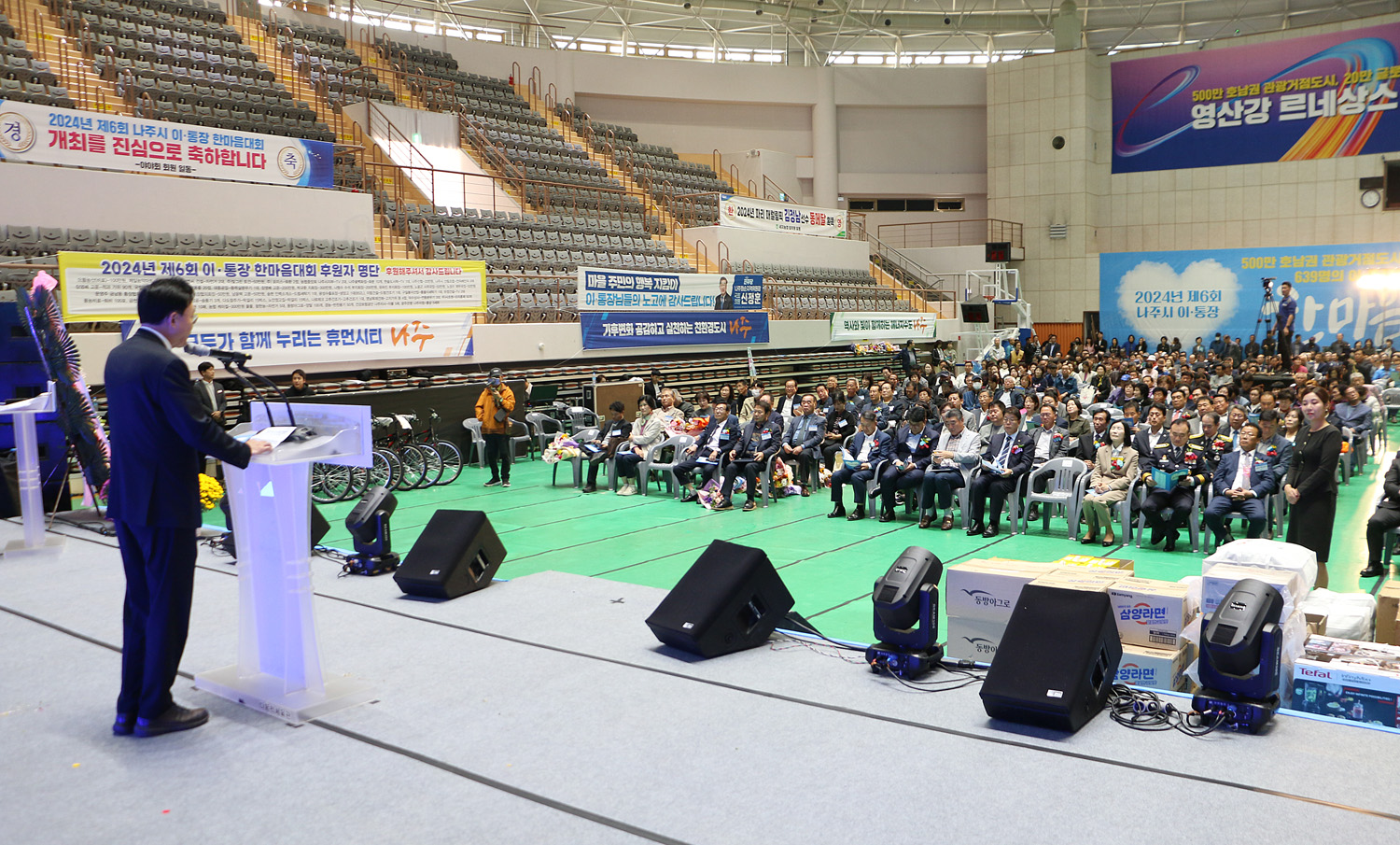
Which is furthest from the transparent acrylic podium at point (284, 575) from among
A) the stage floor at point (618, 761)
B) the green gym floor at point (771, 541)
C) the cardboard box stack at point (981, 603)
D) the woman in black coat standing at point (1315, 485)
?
the woman in black coat standing at point (1315, 485)

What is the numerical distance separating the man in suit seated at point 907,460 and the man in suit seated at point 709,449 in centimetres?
197

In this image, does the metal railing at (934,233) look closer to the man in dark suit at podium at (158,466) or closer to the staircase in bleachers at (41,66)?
the staircase in bleachers at (41,66)

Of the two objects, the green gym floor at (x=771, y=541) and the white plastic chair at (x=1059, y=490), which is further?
the white plastic chair at (x=1059, y=490)

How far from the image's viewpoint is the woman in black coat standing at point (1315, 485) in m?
6.00

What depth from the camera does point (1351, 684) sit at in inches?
146

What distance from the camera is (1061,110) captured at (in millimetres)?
26719

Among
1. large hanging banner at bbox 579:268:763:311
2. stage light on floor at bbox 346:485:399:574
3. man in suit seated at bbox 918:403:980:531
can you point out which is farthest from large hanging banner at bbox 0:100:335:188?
man in suit seated at bbox 918:403:980:531

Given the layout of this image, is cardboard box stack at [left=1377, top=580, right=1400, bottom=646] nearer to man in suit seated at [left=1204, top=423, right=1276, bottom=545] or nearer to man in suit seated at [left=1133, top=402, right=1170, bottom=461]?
man in suit seated at [left=1204, top=423, right=1276, bottom=545]

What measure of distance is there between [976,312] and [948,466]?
1730cm

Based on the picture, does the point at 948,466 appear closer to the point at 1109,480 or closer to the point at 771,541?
the point at 1109,480

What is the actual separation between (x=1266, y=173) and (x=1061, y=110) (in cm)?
554

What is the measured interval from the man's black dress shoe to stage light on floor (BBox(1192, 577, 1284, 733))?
377 cm

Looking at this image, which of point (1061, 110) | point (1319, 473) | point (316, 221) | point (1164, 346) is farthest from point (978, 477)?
point (1061, 110)

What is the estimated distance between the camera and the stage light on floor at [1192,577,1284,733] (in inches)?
135
